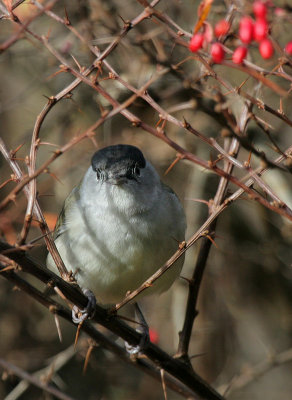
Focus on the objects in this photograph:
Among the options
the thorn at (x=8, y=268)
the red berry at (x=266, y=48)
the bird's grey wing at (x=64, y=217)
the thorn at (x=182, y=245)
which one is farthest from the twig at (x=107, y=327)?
the red berry at (x=266, y=48)

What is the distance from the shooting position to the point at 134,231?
3.93 metres

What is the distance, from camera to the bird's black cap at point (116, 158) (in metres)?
4.07

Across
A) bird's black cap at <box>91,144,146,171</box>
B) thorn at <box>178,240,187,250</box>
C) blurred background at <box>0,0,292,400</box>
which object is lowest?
blurred background at <box>0,0,292,400</box>

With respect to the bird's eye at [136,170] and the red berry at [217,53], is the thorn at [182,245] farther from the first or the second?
the bird's eye at [136,170]

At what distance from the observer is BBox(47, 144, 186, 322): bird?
3.89m

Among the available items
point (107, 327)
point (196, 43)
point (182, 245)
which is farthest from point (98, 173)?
point (196, 43)

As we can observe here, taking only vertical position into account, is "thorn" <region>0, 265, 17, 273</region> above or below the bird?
above

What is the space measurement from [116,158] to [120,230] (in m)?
0.54

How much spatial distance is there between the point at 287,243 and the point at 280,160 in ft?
10.5

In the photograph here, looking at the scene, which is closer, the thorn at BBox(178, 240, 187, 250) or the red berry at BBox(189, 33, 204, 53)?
the red berry at BBox(189, 33, 204, 53)

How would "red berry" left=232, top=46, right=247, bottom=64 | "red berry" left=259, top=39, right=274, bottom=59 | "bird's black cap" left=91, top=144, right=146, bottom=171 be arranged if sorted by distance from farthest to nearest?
"bird's black cap" left=91, top=144, right=146, bottom=171 < "red berry" left=259, top=39, right=274, bottom=59 < "red berry" left=232, top=46, right=247, bottom=64

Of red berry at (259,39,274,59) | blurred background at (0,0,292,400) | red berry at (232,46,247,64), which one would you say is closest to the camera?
red berry at (232,46,247,64)

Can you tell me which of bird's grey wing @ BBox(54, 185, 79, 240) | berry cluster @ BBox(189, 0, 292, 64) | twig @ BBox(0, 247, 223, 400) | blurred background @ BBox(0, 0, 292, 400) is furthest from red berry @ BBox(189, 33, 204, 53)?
blurred background @ BBox(0, 0, 292, 400)

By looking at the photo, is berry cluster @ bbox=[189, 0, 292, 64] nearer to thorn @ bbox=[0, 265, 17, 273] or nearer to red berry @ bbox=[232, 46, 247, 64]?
red berry @ bbox=[232, 46, 247, 64]
